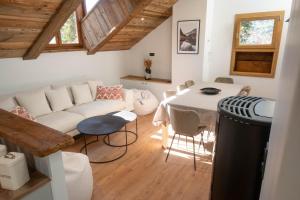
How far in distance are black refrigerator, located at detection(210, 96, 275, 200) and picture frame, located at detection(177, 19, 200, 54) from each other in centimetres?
341

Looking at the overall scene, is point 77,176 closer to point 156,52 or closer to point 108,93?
point 108,93

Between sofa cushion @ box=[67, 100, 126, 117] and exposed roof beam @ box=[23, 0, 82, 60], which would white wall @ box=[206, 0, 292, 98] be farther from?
exposed roof beam @ box=[23, 0, 82, 60]

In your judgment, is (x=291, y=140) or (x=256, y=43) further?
(x=256, y=43)

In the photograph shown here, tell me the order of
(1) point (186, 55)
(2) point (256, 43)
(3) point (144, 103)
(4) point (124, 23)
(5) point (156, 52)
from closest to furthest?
(4) point (124, 23)
(2) point (256, 43)
(1) point (186, 55)
(3) point (144, 103)
(5) point (156, 52)

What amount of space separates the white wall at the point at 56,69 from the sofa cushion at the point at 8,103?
0.31m

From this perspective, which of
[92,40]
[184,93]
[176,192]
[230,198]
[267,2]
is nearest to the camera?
[230,198]

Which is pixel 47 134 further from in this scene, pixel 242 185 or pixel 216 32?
pixel 216 32

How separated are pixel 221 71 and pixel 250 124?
393cm

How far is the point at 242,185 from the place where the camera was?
43.7 inches

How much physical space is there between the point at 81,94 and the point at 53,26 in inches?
53.4

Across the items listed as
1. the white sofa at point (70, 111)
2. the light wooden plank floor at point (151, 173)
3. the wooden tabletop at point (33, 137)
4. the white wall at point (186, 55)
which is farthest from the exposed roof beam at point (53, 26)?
the white wall at point (186, 55)

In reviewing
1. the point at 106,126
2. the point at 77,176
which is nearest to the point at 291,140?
the point at 77,176

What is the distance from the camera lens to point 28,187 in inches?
44.1

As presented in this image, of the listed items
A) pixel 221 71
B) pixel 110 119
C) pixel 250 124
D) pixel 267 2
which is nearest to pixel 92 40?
pixel 110 119
